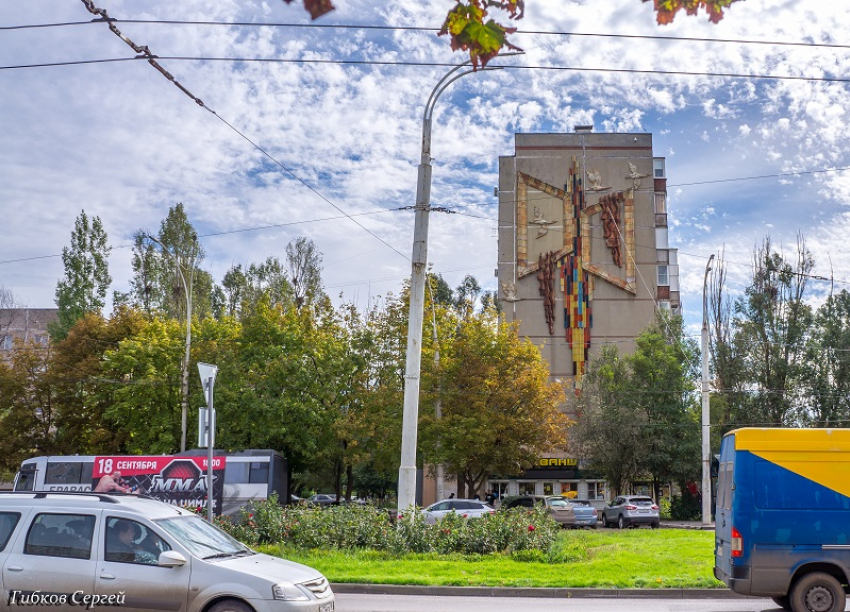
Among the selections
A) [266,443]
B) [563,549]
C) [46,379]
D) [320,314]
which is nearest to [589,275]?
[320,314]

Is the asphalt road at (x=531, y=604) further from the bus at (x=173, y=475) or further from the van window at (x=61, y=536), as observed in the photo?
the bus at (x=173, y=475)

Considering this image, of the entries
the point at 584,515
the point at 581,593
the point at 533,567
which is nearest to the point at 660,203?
the point at 584,515

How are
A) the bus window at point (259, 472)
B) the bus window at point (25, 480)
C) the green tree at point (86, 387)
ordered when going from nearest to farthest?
1. the bus window at point (259, 472)
2. the bus window at point (25, 480)
3. the green tree at point (86, 387)

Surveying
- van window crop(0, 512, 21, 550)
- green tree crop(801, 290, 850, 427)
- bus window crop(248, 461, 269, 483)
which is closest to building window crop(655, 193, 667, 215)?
green tree crop(801, 290, 850, 427)

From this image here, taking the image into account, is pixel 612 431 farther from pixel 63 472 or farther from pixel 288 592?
pixel 288 592

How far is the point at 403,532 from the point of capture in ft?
62.6

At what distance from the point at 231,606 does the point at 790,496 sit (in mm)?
7530

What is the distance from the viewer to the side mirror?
8836mm

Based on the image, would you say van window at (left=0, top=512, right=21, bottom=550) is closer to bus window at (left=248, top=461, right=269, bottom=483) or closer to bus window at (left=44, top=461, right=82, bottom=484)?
bus window at (left=248, top=461, right=269, bottom=483)

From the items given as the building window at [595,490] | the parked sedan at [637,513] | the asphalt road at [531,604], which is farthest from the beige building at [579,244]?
the asphalt road at [531,604]

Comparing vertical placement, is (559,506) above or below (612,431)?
below

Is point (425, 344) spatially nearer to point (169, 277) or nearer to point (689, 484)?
point (689, 484)

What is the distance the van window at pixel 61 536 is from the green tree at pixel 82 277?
47072 mm

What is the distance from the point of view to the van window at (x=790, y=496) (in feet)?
39.4
